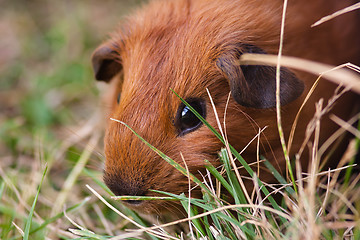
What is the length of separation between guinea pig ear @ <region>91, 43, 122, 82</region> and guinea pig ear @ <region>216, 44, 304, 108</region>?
878 millimetres

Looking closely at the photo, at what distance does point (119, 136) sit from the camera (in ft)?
7.29

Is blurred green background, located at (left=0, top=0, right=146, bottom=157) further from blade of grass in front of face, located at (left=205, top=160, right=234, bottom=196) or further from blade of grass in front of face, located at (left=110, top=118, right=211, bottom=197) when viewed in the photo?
blade of grass in front of face, located at (left=205, top=160, right=234, bottom=196)

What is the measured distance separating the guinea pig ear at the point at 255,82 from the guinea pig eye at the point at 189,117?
0.76 feet

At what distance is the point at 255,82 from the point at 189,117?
39 cm

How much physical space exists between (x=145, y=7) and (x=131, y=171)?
4.03 ft

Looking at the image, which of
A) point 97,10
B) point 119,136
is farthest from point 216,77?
point 97,10

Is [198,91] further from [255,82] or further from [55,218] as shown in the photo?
[55,218]

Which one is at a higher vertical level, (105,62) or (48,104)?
(105,62)

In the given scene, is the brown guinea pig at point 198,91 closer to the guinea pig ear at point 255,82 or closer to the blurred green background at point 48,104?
the guinea pig ear at point 255,82

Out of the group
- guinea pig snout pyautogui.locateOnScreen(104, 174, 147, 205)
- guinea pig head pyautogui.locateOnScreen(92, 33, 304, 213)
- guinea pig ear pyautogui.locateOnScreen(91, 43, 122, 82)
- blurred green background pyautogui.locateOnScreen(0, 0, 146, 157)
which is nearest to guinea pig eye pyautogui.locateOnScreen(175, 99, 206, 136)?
guinea pig head pyautogui.locateOnScreen(92, 33, 304, 213)

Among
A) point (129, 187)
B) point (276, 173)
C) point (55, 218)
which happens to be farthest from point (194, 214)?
point (55, 218)

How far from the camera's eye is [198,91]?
2.23m

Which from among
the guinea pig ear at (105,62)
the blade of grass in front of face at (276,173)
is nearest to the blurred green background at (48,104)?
the guinea pig ear at (105,62)

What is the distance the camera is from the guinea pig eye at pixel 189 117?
2215mm
